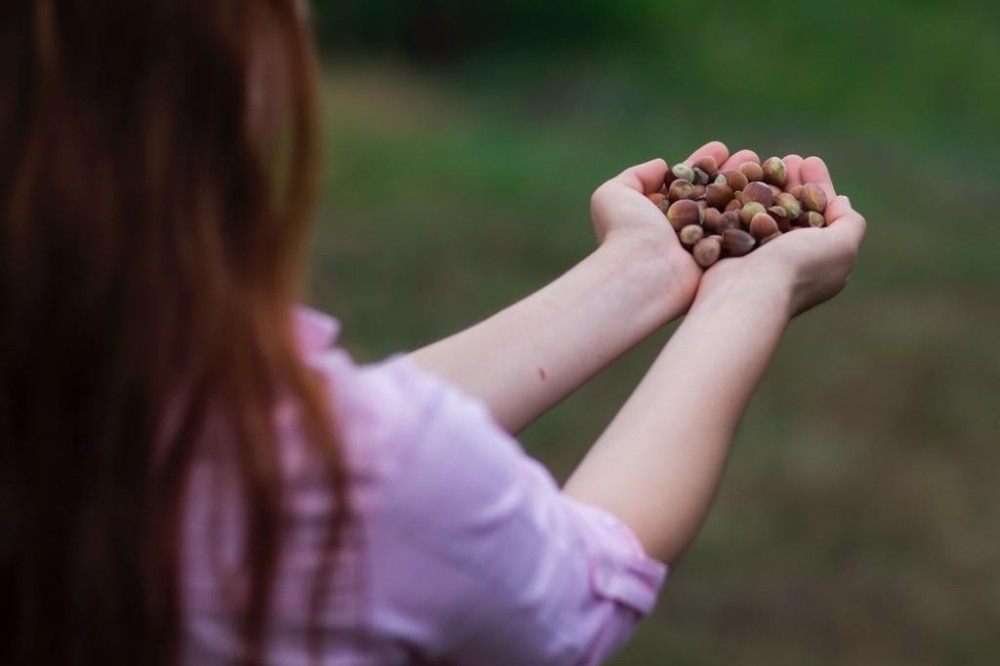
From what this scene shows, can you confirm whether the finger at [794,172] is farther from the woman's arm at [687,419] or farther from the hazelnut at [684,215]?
the woman's arm at [687,419]

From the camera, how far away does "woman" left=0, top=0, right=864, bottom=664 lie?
0.68 metres

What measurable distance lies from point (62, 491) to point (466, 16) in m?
5.24

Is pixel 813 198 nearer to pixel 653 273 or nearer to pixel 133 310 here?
pixel 653 273

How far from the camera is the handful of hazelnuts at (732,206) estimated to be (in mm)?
1159

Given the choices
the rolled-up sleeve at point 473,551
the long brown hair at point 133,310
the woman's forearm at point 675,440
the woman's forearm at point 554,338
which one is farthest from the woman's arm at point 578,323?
the long brown hair at point 133,310

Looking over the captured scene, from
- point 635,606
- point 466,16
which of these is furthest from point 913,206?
point 635,606

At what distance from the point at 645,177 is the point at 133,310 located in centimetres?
64

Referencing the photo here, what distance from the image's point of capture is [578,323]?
1.07 m

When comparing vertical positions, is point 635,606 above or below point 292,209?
below

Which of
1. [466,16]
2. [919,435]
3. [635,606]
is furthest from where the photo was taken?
[466,16]

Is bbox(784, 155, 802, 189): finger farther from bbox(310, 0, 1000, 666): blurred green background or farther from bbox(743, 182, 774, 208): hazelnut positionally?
bbox(310, 0, 1000, 666): blurred green background

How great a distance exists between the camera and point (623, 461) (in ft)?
2.88

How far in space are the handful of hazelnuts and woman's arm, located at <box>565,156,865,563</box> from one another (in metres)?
0.08

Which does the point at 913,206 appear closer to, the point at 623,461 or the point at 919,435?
the point at 919,435
